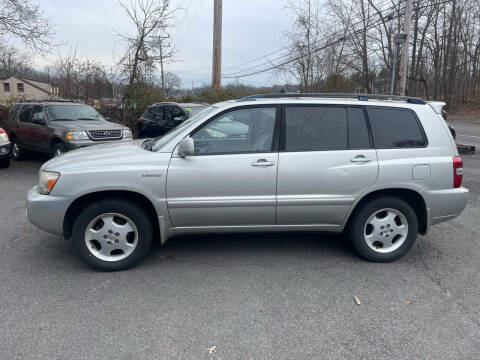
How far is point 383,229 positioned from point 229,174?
1.81 metres

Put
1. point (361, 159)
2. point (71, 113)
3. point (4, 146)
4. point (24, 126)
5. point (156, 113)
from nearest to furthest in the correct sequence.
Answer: point (361, 159), point (4, 146), point (71, 113), point (24, 126), point (156, 113)

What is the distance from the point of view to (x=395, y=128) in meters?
4.07

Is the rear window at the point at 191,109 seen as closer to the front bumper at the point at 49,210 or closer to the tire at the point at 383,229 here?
the front bumper at the point at 49,210

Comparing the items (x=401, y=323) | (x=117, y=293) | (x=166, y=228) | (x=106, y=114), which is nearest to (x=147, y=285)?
(x=117, y=293)

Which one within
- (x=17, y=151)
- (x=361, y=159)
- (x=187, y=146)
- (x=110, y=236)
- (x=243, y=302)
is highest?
(x=187, y=146)

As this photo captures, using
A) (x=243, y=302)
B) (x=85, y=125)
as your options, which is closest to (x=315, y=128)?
(x=243, y=302)

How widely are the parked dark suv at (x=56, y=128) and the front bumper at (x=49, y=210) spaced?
5204 millimetres

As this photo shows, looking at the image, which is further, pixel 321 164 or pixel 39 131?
pixel 39 131

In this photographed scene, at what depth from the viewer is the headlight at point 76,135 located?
8609mm

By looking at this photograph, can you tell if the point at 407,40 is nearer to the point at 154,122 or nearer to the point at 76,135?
the point at 154,122

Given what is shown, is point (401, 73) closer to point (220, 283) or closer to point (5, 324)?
point (220, 283)

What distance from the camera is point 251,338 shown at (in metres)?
2.78

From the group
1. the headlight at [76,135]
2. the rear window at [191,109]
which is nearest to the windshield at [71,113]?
the headlight at [76,135]

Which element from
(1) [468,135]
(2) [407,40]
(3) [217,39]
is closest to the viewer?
(2) [407,40]
